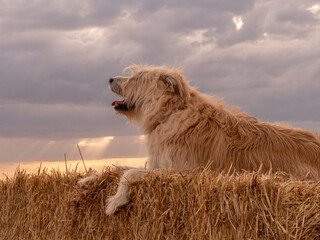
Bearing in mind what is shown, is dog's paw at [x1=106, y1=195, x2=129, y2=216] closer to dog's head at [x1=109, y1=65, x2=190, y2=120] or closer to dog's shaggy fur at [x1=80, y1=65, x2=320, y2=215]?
dog's shaggy fur at [x1=80, y1=65, x2=320, y2=215]

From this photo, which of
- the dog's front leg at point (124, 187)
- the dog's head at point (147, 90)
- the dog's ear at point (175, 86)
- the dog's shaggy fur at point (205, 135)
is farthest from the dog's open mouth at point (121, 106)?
the dog's front leg at point (124, 187)

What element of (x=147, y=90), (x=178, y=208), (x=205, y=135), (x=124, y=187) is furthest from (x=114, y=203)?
(x=147, y=90)

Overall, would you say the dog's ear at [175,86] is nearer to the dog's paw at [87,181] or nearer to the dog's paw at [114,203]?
the dog's paw at [87,181]

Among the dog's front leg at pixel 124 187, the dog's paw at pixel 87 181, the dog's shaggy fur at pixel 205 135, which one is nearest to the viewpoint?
the dog's front leg at pixel 124 187

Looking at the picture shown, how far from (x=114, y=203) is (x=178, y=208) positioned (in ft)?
2.85

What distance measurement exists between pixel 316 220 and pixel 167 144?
243 centimetres

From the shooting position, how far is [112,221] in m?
5.00

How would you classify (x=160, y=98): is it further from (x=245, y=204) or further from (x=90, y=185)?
(x=245, y=204)

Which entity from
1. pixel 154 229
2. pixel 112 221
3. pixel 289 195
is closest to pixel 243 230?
pixel 289 195

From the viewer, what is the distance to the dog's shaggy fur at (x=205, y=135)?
5535 mm

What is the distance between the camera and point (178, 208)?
4.28 metres

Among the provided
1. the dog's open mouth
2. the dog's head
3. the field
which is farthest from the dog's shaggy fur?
the field

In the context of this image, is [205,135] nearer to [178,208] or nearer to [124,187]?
[124,187]

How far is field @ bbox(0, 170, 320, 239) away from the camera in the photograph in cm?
372
